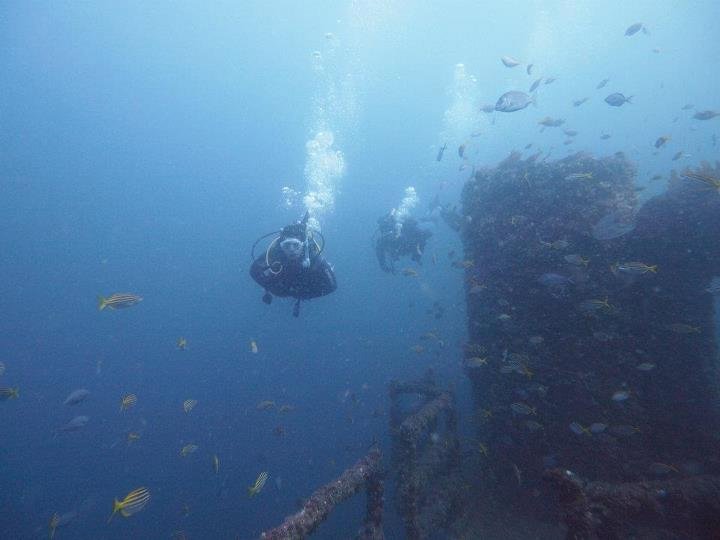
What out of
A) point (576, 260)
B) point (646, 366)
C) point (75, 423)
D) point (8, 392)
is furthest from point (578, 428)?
point (8, 392)

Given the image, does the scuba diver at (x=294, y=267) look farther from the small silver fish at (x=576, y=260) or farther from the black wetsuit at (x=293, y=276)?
the small silver fish at (x=576, y=260)

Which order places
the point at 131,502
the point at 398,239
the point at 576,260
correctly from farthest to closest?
the point at 398,239
the point at 576,260
the point at 131,502

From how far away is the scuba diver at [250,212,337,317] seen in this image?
269 inches

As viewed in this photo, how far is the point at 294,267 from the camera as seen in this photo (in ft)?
22.8

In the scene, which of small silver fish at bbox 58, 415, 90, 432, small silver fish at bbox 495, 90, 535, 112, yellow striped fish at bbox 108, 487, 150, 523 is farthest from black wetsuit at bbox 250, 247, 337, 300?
small silver fish at bbox 58, 415, 90, 432

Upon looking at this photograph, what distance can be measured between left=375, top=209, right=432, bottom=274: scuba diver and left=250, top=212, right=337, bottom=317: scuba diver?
5559 mm

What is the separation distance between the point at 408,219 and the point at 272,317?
39.1 m

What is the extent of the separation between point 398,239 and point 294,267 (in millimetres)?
6486

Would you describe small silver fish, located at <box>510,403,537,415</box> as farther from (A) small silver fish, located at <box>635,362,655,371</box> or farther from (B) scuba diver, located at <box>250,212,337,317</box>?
(B) scuba diver, located at <box>250,212,337,317</box>

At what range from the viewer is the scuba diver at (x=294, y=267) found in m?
6.84

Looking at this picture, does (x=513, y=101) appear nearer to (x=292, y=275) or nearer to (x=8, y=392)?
(x=292, y=275)

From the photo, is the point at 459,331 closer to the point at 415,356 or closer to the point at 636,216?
the point at 415,356

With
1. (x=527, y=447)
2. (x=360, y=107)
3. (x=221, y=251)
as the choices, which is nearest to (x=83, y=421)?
(x=527, y=447)

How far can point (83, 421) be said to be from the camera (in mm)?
8398
